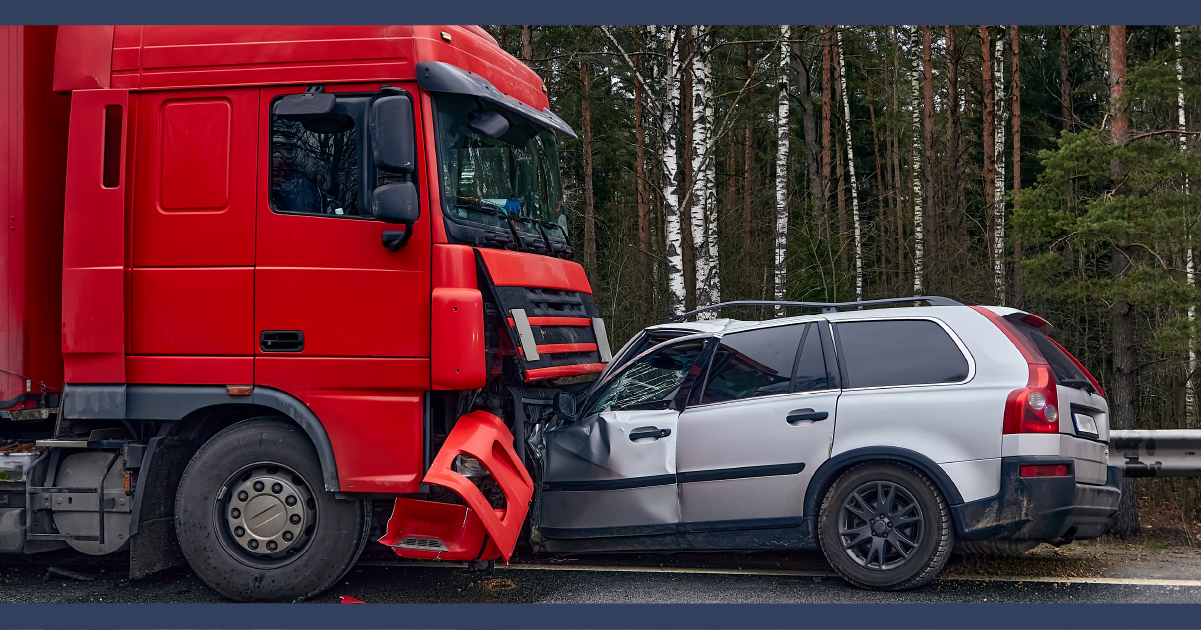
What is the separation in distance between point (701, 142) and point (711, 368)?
5.68 metres

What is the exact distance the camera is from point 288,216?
5.62 metres

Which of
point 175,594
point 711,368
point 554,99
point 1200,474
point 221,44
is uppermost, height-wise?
point 554,99

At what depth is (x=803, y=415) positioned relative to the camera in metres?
5.72

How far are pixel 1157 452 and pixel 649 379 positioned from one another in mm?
3693

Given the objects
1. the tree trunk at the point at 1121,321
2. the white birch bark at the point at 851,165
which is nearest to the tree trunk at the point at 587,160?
the white birch bark at the point at 851,165

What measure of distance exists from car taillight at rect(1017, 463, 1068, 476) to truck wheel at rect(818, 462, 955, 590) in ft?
1.50

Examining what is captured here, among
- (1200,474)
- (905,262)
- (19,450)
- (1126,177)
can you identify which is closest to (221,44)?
(19,450)

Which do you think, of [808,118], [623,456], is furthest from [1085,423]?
[808,118]

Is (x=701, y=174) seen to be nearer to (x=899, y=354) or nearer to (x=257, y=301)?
(x=899, y=354)

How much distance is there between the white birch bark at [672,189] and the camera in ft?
36.1

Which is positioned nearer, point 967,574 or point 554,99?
point 967,574

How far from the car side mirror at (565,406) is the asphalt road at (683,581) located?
3.37 feet

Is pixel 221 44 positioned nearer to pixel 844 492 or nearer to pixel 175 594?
pixel 175 594

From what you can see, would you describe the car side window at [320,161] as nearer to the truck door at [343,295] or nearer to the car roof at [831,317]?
the truck door at [343,295]
